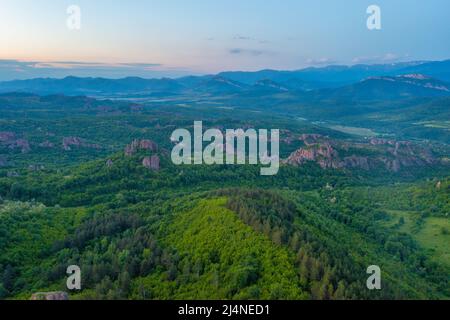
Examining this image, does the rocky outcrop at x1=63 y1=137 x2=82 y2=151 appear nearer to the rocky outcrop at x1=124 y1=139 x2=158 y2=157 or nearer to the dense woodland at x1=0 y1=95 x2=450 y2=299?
the dense woodland at x1=0 y1=95 x2=450 y2=299

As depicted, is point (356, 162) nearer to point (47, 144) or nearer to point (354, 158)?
Result: point (354, 158)

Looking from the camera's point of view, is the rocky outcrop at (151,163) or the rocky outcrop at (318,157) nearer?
the rocky outcrop at (151,163)

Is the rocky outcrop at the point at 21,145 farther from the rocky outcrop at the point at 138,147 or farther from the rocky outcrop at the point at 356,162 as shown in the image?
the rocky outcrop at the point at 356,162

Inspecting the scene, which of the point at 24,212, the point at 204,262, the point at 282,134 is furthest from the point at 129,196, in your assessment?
the point at 282,134

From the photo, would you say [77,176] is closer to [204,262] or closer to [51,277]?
[51,277]

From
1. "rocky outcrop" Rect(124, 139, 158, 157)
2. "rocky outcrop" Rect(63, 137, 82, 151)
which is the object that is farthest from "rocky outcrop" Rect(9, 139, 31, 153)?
"rocky outcrop" Rect(124, 139, 158, 157)

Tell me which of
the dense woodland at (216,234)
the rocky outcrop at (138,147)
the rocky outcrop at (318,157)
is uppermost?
the rocky outcrop at (138,147)

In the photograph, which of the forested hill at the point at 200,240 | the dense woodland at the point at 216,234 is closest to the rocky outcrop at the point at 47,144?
the dense woodland at the point at 216,234
